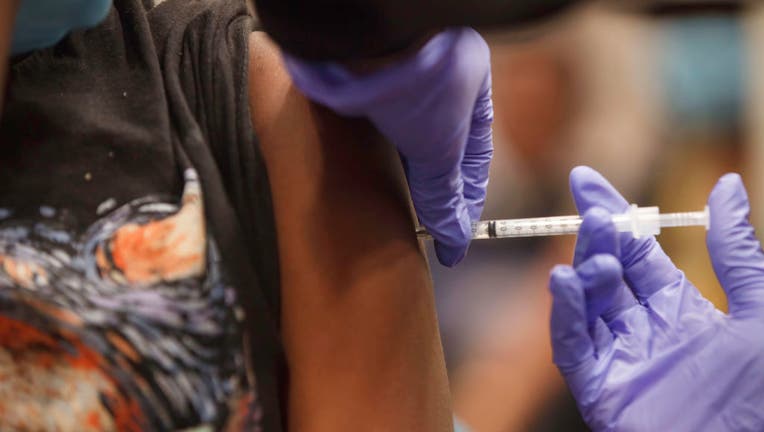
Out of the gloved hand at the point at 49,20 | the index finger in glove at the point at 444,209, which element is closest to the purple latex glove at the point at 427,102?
the index finger in glove at the point at 444,209

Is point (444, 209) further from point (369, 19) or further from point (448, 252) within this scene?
point (369, 19)

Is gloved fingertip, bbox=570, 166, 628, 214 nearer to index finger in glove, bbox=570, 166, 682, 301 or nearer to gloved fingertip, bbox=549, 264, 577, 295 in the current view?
index finger in glove, bbox=570, 166, 682, 301

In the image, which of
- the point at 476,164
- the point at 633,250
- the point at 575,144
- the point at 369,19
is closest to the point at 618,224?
the point at 633,250

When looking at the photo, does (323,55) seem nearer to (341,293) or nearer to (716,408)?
(341,293)

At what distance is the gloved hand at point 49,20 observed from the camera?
0.58m

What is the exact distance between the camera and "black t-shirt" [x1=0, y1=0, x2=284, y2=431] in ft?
1.73

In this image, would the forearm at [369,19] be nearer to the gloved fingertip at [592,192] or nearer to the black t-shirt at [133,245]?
the black t-shirt at [133,245]

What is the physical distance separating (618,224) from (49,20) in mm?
634

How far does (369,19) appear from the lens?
449mm

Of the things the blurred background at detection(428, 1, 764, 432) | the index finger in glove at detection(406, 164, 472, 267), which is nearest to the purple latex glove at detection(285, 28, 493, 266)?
the index finger in glove at detection(406, 164, 472, 267)

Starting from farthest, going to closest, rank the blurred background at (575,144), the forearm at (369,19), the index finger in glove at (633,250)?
the blurred background at (575,144) → the index finger in glove at (633,250) → the forearm at (369,19)

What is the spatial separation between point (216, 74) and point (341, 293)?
25 cm

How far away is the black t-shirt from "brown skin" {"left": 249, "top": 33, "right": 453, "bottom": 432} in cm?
2

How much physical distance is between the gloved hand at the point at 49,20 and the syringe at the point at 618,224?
400 mm
